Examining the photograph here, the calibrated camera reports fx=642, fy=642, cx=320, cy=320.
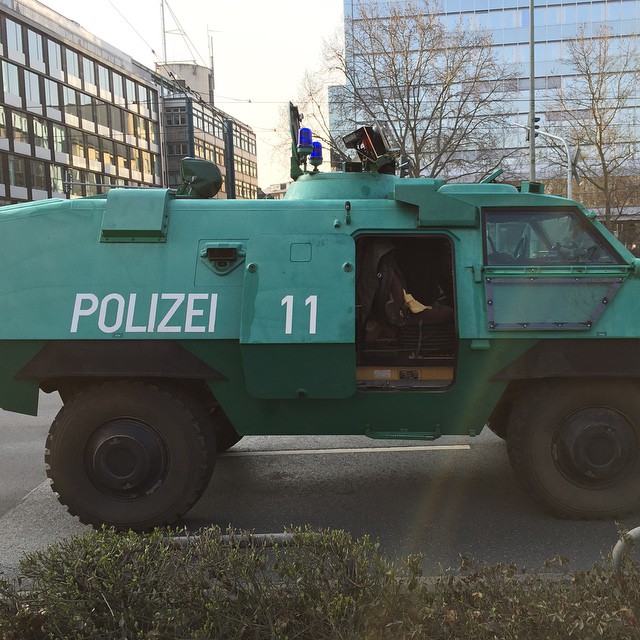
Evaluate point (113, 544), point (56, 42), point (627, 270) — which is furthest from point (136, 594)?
point (56, 42)

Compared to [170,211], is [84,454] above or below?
below

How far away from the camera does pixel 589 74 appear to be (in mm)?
32281

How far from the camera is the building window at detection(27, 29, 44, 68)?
46.8m

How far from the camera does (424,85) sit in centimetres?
3081

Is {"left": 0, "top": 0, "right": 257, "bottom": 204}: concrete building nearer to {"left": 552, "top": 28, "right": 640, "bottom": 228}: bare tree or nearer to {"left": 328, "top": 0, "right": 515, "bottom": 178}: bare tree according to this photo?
{"left": 328, "top": 0, "right": 515, "bottom": 178}: bare tree

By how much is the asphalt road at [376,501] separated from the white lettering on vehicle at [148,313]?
4.66 ft

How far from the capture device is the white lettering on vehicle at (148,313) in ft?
13.5

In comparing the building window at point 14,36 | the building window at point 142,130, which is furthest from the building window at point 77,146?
the building window at point 142,130

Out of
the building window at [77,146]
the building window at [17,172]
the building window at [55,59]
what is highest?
the building window at [55,59]

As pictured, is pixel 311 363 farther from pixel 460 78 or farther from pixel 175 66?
pixel 175 66

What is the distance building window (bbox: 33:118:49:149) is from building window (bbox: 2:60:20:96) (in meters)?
2.67

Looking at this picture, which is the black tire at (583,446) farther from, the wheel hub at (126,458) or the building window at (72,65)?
the building window at (72,65)

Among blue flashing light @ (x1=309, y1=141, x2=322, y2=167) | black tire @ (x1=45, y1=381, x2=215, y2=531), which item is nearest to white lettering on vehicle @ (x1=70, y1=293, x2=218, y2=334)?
black tire @ (x1=45, y1=381, x2=215, y2=531)

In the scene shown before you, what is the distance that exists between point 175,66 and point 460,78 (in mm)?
49935
